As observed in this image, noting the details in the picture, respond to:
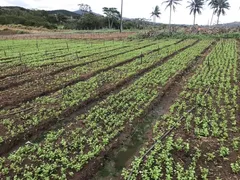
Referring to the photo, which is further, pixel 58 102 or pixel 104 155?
pixel 58 102

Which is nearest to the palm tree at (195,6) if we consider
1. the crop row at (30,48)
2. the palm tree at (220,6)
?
the palm tree at (220,6)

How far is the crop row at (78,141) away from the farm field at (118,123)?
22 mm

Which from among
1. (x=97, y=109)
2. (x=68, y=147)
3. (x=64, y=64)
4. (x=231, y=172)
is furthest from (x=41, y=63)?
(x=231, y=172)

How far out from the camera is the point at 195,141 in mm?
6223

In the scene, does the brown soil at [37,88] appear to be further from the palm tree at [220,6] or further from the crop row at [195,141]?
the palm tree at [220,6]

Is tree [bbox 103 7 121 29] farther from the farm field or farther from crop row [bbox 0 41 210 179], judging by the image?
crop row [bbox 0 41 210 179]

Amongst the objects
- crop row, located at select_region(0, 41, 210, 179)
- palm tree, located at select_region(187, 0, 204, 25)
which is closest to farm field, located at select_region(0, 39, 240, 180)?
crop row, located at select_region(0, 41, 210, 179)

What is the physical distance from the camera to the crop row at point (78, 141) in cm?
504

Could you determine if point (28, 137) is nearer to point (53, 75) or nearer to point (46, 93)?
point (46, 93)

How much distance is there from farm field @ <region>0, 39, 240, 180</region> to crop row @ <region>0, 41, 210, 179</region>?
0.02m

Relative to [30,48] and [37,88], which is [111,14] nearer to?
[30,48]

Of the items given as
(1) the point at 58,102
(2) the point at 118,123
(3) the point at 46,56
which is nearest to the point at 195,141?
(2) the point at 118,123

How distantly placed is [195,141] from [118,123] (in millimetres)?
2413

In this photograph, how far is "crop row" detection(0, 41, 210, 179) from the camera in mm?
5043
